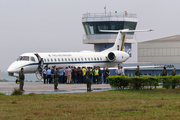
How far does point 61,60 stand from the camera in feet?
132

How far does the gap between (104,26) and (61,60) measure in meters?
26.0

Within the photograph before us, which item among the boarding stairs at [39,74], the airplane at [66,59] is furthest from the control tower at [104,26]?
the boarding stairs at [39,74]

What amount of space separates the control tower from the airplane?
1370cm

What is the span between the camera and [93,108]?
15.0 meters

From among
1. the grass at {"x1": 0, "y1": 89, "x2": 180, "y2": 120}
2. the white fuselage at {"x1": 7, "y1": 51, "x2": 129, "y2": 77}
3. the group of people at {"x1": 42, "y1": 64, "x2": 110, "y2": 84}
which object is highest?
the white fuselage at {"x1": 7, "y1": 51, "x2": 129, "y2": 77}

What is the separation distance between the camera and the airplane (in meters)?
36.5

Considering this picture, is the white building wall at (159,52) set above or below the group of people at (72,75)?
above

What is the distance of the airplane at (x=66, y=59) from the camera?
120 ft

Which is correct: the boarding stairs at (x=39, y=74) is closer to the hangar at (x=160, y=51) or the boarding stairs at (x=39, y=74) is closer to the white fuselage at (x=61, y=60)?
the white fuselage at (x=61, y=60)

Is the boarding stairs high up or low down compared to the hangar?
down

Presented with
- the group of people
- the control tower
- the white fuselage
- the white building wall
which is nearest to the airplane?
the white fuselage

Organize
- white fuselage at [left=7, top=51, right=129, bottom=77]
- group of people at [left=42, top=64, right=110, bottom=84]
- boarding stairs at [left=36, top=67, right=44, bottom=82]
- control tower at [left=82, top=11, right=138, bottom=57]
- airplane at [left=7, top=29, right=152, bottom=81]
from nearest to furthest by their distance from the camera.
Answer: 1. group of people at [left=42, top=64, right=110, bottom=84]
2. white fuselage at [left=7, top=51, right=129, bottom=77]
3. airplane at [left=7, top=29, right=152, bottom=81]
4. boarding stairs at [left=36, top=67, right=44, bottom=82]
5. control tower at [left=82, top=11, right=138, bottom=57]

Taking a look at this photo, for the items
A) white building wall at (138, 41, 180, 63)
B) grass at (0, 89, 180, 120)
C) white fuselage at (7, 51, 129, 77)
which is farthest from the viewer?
white building wall at (138, 41, 180, 63)

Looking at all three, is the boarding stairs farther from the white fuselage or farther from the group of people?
the group of people
